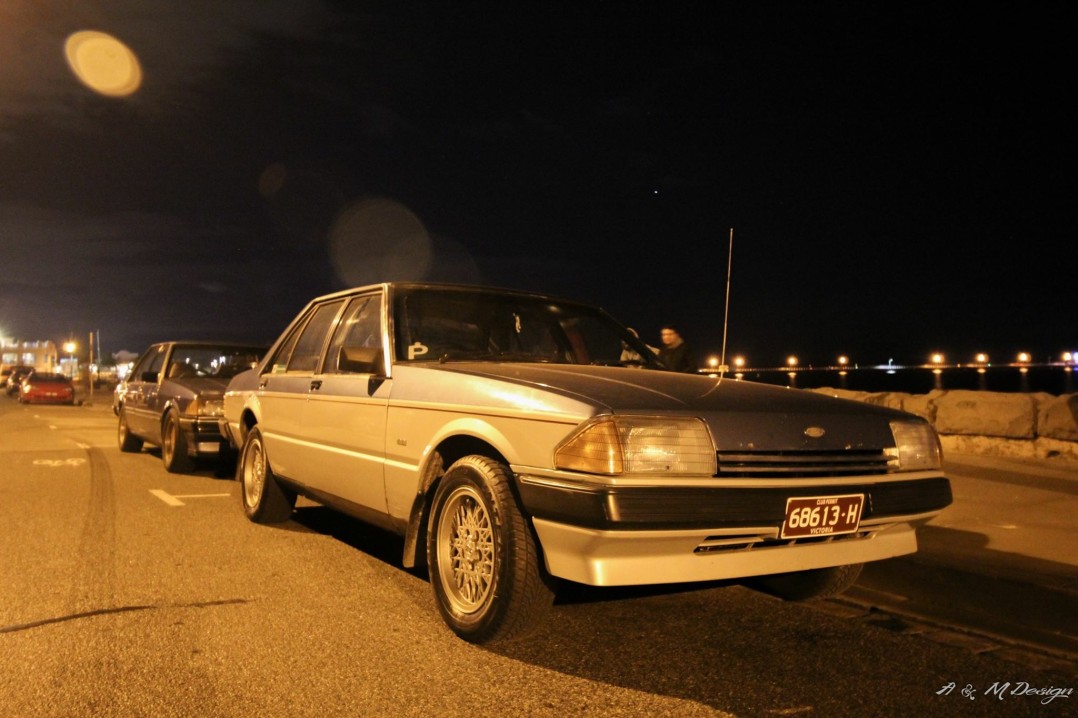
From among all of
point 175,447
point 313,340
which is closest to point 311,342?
point 313,340

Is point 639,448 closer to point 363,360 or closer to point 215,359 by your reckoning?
point 363,360

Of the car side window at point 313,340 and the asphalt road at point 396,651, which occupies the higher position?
the car side window at point 313,340

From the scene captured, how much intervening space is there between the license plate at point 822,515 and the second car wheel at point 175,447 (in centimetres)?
750

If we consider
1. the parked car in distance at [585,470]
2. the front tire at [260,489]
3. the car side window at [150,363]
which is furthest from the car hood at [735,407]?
the car side window at [150,363]

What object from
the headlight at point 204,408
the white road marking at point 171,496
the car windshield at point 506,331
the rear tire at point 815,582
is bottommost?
the white road marking at point 171,496

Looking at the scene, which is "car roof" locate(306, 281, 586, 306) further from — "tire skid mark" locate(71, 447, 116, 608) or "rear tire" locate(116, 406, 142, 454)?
"rear tire" locate(116, 406, 142, 454)

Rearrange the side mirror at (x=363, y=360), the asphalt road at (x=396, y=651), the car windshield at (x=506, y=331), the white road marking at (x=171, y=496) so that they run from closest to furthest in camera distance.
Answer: the asphalt road at (x=396, y=651) < the side mirror at (x=363, y=360) < the car windshield at (x=506, y=331) < the white road marking at (x=171, y=496)

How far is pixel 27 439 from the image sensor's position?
14000 millimetres

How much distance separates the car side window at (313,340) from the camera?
19.1ft

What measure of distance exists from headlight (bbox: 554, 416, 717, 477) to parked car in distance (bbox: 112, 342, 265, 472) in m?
6.77

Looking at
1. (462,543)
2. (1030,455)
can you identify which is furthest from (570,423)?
(1030,455)

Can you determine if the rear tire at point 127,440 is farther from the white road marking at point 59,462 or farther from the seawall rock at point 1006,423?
the seawall rock at point 1006,423

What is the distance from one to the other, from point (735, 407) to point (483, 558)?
48.1 inches

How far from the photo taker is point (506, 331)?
17.0ft
